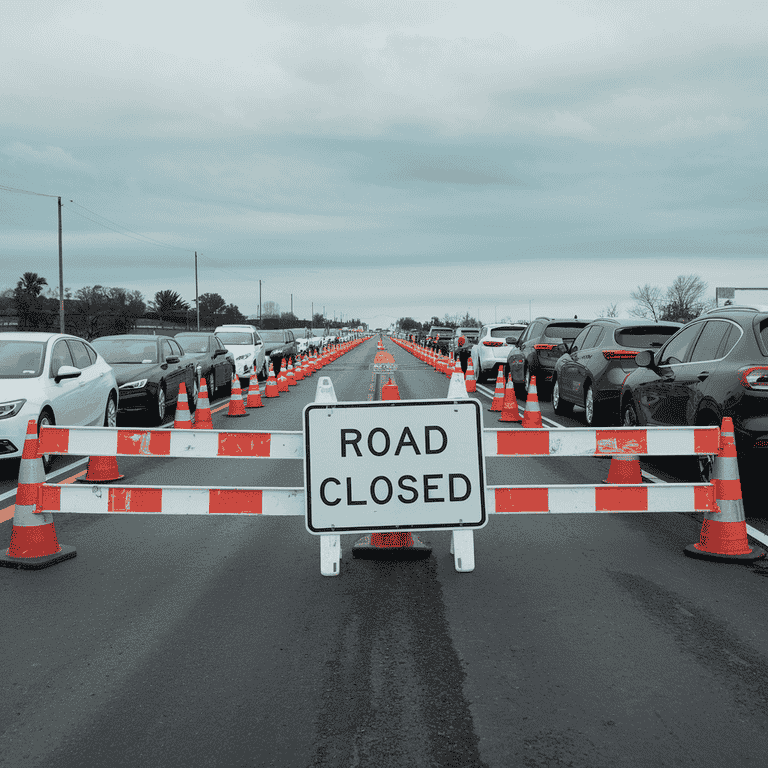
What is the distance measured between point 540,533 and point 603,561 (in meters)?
0.89

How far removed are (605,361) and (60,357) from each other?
299 inches

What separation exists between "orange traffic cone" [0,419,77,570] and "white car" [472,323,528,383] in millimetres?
17226

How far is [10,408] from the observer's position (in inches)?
340

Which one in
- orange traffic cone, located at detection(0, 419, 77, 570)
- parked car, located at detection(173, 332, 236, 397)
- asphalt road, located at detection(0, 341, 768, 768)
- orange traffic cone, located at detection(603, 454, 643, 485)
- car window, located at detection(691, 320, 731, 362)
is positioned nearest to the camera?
asphalt road, located at detection(0, 341, 768, 768)

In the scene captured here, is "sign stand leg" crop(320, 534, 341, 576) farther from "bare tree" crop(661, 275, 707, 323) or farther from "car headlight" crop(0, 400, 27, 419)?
"bare tree" crop(661, 275, 707, 323)

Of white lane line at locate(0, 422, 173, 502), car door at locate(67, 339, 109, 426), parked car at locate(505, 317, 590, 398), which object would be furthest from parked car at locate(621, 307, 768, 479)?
parked car at locate(505, 317, 590, 398)

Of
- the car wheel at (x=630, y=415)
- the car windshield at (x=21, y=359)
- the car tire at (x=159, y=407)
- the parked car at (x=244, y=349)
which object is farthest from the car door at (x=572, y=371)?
the parked car at (x=244, y=349)

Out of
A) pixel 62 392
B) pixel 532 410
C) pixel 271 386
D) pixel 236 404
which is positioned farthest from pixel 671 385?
pixel 271 386

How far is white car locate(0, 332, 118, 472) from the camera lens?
339 inches

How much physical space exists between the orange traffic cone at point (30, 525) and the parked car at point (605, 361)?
7.96m

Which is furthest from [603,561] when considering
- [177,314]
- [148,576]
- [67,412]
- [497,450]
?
[177,314]

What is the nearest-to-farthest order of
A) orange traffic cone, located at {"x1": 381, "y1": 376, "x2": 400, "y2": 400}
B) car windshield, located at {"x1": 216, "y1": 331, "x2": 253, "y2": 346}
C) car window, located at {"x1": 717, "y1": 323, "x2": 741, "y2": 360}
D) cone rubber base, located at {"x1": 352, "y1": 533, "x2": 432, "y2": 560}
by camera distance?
cone rubber base, located at {"x1": 352, "y1": 533, "x2": 432, "y2": 560}, car window, located at {"x1": 717, "y1": 323, "x2": 741, "y2": 360}, orange traffic cone, located at {"x1": 381, "y1": 376, "x2": 400, "y2": 400}, car windshield, located at {"x1": 216, "y1": 331, "x2": 253, "y2": 346}

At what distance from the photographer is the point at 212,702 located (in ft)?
11.1

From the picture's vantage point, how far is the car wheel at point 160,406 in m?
13.4
